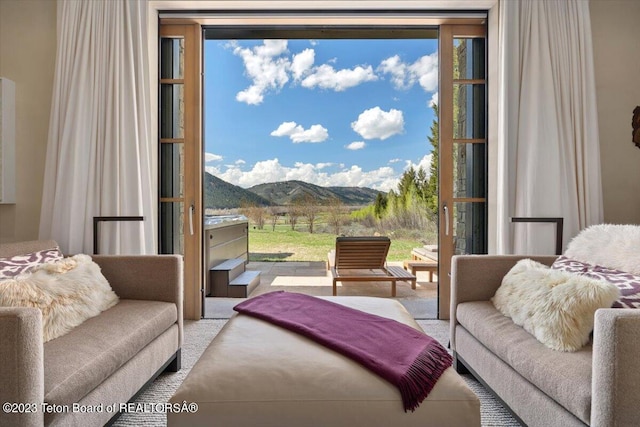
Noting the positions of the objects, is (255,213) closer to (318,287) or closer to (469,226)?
(318,287)

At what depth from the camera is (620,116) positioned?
2.97 meters

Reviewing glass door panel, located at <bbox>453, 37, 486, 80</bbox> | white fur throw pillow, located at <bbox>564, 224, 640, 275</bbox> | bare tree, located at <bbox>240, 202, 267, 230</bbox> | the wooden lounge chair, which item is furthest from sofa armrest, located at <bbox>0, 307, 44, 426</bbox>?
bare tree, located at <bbox>240, 202, 267, 230</bbox>

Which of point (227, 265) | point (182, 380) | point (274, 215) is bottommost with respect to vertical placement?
point (182, 380)

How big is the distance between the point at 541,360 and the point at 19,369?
1699 mm

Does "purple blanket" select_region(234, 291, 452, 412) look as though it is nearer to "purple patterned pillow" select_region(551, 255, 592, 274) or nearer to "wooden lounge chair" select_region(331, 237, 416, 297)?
"purple patterned pillow" select_region(551, 255, 592, 274)

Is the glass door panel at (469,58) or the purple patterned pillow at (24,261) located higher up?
the glass door panel at (469,58)

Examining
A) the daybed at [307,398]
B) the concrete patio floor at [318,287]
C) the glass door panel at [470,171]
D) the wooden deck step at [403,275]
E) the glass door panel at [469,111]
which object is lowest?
the concrete patio floor at [318,287]

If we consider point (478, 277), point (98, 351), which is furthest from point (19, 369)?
A: point (478, 277)

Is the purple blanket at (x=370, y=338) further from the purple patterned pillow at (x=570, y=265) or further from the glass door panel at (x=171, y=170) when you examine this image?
the glass door panel at (x=171, y=170)

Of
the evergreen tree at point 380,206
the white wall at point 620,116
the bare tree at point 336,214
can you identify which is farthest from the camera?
the bare tree at point 336,214

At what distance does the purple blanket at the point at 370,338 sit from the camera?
4.09 ft

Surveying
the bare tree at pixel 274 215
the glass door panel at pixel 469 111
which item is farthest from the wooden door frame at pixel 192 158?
the bare tree at pixel 274 215

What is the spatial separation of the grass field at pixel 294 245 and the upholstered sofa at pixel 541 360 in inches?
187

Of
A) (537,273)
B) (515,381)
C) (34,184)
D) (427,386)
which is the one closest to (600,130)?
(537,273)
